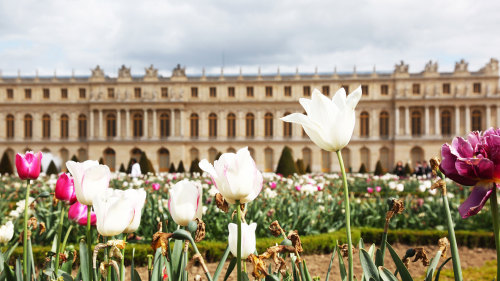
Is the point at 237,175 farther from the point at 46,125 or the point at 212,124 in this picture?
the point at 46,125

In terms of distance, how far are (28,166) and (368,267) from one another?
1569 mm

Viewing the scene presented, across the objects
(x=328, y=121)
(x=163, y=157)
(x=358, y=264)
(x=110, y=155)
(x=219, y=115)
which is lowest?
(x=358, y=264)

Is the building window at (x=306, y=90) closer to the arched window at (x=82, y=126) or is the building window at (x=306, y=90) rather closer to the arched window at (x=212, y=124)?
the arched window at (x=212, y=124)

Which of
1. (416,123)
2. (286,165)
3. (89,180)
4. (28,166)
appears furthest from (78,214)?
(416,123)

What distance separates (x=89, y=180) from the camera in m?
1.64

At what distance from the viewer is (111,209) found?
1562mm

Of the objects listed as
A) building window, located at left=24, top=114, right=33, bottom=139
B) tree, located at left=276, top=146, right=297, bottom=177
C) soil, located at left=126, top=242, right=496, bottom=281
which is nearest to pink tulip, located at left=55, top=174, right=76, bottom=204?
soil, located at left=126, top=242, right=496, bottom=281

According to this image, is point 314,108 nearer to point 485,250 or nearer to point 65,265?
point 65,265

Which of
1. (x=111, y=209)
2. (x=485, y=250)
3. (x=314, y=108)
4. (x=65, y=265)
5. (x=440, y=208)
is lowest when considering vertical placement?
(x=485, y=250)

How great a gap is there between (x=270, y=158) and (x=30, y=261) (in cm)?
3490

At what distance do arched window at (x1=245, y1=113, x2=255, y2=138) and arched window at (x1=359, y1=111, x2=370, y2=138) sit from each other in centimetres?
808

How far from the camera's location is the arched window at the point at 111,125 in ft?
122

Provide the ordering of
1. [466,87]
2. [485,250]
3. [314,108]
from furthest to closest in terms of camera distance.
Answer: [466,87], [485,250], [314,108]

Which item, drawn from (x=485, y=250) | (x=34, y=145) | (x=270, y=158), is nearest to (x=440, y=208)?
(x=485, y=250)
